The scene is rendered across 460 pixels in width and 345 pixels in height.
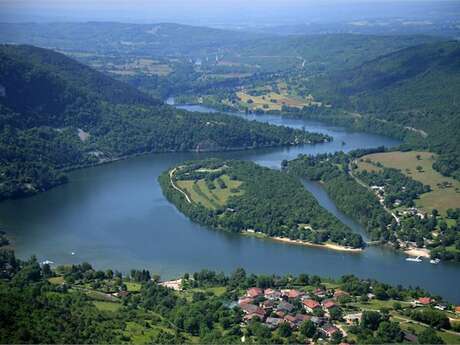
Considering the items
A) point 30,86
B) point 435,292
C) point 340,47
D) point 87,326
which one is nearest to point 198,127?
point 30,86

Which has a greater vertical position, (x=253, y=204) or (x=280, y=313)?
(x=280, y=313)

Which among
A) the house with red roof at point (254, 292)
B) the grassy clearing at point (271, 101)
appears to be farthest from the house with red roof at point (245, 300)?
the grassy clearing at point (271, 101)

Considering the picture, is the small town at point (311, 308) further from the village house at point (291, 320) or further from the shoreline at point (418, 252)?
the shoreline at point (418, 252)

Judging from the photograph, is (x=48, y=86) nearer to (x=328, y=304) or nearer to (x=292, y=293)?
(x=292, y=293)

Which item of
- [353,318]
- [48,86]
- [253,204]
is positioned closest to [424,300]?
[353,318]

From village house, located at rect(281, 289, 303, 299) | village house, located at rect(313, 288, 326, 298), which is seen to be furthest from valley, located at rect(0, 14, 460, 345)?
village house, located at rect(281, 289, 303, 299)

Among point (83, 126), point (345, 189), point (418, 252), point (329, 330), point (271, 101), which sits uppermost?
point (329, 330)
